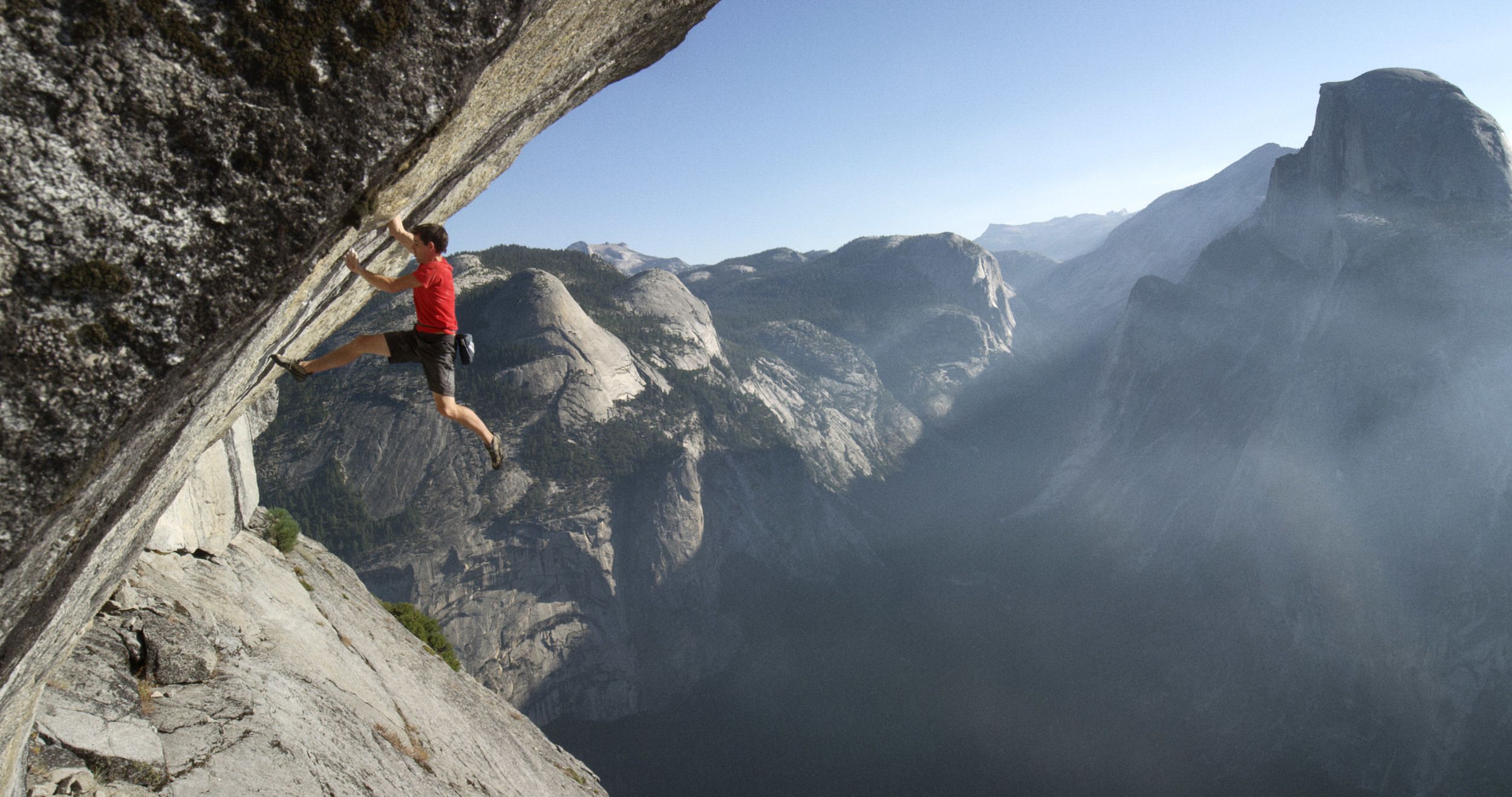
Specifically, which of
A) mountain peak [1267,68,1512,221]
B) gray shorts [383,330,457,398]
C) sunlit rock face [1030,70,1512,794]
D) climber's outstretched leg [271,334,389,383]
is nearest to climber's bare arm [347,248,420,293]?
gray shorts [383,330,457,398]

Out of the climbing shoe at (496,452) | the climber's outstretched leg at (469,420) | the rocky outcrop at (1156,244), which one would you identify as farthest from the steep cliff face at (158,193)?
the rocky outcrop at (1156,244)

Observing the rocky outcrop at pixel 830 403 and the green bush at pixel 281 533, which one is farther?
the rocky outcrop at pixel 830 403

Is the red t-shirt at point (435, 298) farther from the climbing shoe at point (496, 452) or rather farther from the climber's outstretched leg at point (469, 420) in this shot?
the climbing shoe at point (496, 452)

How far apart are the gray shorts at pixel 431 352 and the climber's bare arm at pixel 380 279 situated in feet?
2.38

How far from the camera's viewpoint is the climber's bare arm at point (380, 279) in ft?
20.9

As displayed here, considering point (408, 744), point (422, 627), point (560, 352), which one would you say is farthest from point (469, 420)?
point (560, 352)

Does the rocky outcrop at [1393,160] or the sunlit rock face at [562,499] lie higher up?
the rocky outcrop at [1393,160]

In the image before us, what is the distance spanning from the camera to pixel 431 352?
317 inches

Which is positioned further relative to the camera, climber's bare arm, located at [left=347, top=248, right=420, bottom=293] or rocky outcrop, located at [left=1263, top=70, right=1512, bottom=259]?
rocky outcrop, located at [left=1263, top=70, right=1512, bottom=259]

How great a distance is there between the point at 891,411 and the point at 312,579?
345 feet

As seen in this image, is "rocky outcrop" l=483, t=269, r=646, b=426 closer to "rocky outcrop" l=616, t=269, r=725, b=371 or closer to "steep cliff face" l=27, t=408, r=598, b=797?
"rocky outcrop" l=616, t=269, r=725, b=371

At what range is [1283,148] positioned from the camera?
152 metres

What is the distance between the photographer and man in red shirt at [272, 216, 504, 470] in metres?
7.15

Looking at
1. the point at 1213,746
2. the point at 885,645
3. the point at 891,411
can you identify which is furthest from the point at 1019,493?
the point at 1213,746
